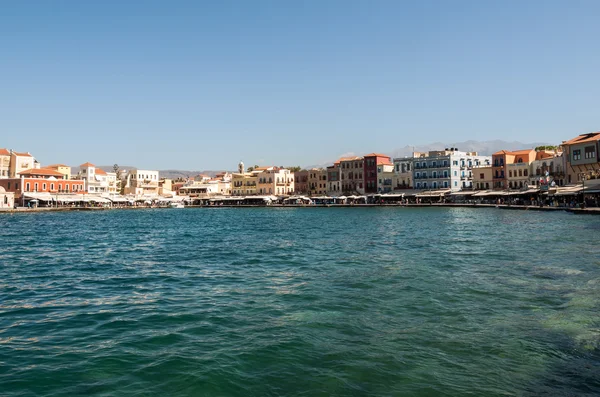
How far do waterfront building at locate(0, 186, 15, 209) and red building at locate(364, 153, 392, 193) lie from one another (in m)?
71.7

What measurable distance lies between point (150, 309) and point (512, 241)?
76.9 feet

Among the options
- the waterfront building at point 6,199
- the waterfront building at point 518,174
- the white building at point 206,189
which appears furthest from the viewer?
the white building at point 206,189

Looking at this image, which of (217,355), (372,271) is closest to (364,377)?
(217,355)

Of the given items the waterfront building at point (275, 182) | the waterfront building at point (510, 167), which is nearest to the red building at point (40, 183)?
the waterfront building at point (275, 182)

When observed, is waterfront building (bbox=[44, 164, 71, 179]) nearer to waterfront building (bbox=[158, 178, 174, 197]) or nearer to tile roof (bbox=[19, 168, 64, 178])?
tile roof (bbox=[19, 168, 64, 178])

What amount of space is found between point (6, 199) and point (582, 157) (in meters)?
94.8

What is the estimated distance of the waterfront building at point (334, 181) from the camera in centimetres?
11247

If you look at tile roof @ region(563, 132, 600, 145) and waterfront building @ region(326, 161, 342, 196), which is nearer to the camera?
tile roof @ region(563, 132, 600, 145)

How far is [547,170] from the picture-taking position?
7456cm

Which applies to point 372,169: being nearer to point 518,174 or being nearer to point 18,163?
point 518,174

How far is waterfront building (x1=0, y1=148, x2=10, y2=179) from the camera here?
318 ft

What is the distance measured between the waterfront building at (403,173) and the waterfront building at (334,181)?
1532cm

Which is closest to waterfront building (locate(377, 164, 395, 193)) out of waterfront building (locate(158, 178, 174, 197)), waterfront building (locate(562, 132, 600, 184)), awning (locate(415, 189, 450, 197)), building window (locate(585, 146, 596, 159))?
awning (locate(415, 189, 450, 197))

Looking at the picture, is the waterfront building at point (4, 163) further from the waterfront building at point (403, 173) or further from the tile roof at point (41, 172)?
the waterfront building at point (403, 173)
